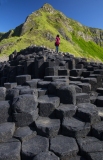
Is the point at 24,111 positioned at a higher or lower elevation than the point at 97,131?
higher

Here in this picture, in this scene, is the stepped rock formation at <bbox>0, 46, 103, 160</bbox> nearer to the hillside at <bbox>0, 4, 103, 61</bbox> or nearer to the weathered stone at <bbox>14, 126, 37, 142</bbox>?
the weathered stone at <bbox>14, 126, 37, 142</bbox>

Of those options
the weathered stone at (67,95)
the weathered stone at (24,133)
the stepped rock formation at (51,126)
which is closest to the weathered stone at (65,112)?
the stepped rock formation at (51,126)

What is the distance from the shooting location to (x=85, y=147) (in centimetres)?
258

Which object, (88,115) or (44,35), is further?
(44,35)

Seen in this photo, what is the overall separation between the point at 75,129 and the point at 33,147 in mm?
806

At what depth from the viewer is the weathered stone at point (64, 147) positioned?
2.46m

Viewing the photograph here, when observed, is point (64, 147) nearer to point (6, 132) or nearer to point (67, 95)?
point (6, 132)

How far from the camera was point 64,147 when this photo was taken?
2553 mm

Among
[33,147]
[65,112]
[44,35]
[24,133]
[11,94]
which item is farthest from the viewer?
[44,35]

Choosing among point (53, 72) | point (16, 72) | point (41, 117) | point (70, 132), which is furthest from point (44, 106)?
point (16, 72)

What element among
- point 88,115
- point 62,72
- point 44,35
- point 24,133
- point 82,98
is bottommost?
point 24,133

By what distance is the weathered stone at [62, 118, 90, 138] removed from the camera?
2863 mm

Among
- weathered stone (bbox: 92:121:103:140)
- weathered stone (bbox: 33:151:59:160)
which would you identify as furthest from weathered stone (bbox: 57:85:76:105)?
weathered stone (bbox: 33:151:59:160)

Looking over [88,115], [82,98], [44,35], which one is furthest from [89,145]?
[44,35]
